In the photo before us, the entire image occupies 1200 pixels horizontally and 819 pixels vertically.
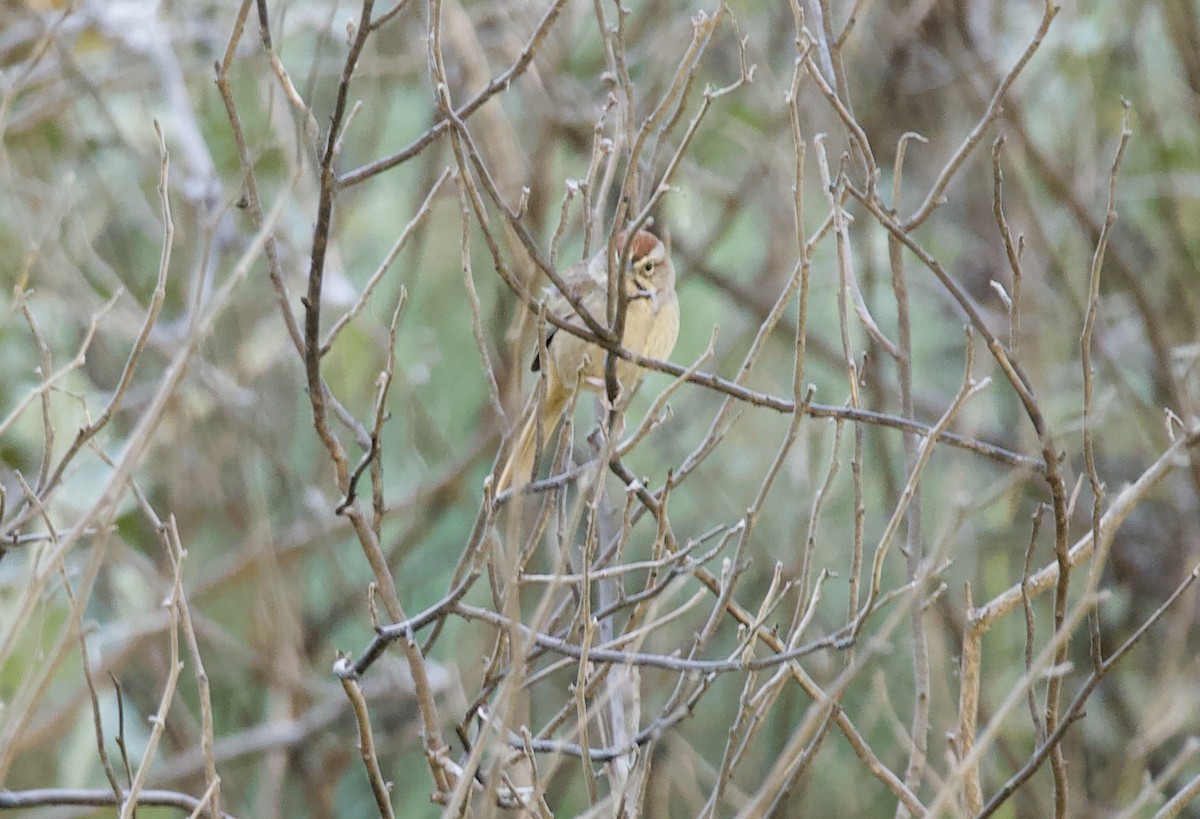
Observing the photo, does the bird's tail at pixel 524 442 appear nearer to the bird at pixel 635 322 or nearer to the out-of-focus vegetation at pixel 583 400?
the bird at pixel 635 322

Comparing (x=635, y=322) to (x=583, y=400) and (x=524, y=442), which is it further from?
(x=583, y=400)

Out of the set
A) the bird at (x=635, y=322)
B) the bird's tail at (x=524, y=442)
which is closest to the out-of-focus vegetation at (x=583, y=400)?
the bird at (x=635, y=322)

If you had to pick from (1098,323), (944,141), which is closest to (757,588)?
(1098,323)

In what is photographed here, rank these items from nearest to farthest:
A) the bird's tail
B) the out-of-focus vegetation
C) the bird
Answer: the bird's tail, the bird, the out-of-focus vegetation

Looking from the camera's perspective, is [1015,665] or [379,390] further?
[1015,665]

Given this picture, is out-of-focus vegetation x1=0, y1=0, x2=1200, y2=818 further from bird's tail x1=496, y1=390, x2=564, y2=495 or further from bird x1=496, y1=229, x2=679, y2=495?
bird's tail x1=496, y1=390, x2=564, y2=495

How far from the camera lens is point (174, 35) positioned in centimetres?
405

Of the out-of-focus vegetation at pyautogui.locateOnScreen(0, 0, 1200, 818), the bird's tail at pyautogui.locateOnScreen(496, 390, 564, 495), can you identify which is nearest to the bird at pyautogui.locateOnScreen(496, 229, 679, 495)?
the out-of-focus vegetation at pyautogui.locateOnScreen(0, 0, 1200, 818)

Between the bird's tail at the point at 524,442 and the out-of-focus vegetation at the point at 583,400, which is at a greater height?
the out-of-focus vegetation at the point at 583,400

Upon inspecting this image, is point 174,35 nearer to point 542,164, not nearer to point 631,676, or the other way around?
point 542,164

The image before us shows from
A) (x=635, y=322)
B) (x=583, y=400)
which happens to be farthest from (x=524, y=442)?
(x=583, y=400)

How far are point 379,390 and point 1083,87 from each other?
12.0ft

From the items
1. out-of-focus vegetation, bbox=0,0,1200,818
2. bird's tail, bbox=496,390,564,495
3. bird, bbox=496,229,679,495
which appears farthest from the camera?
out-of-focus vegetation, bbox=0,0,1200,818

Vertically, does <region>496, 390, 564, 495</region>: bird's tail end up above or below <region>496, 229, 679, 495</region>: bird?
below
